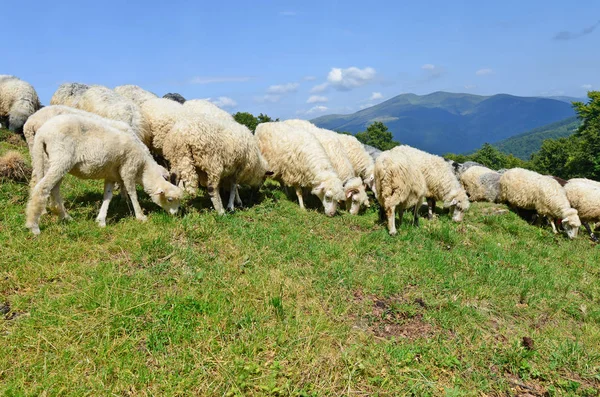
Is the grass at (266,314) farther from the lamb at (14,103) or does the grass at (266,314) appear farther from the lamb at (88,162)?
the lamb at (14,103)

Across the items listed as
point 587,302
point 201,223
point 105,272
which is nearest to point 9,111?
point 201,223

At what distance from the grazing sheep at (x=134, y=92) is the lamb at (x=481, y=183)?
14.1 metres

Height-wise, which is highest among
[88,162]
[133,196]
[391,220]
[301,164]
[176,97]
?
[176,97]

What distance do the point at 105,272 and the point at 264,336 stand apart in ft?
7.27

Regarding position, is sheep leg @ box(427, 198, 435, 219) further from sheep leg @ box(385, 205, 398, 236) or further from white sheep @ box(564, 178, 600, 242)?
white sheep @ box(564, 178, 600, 242)

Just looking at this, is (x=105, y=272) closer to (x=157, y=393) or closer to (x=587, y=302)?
(x=157, y=393)

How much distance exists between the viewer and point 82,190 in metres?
7.24

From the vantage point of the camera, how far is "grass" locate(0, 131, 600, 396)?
2.95 meters

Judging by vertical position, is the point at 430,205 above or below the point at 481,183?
above

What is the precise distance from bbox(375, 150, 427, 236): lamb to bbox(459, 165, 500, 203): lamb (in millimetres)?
8561

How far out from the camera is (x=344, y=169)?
33.0 ft

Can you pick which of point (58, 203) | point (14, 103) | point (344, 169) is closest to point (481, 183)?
point (344, 169)

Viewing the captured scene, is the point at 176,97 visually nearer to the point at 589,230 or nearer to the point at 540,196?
the point at 540,196

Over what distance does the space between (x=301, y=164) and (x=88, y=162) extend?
5212 mm
